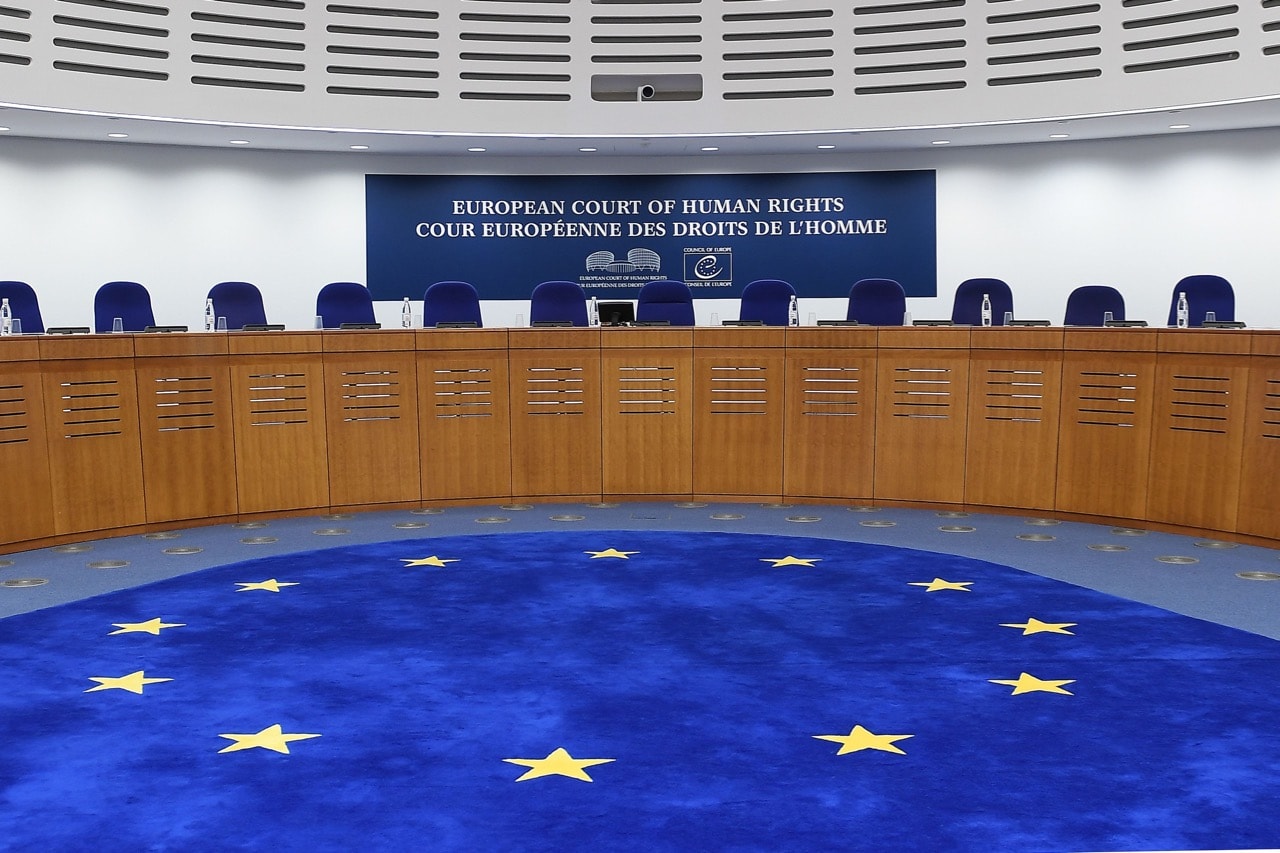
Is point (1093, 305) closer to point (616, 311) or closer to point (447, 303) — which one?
point (616, 311)

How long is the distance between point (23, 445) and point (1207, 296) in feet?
28.1

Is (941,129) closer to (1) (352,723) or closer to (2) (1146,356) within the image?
(2) (1146,356)

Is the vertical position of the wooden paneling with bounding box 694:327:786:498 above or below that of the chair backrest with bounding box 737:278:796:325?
below

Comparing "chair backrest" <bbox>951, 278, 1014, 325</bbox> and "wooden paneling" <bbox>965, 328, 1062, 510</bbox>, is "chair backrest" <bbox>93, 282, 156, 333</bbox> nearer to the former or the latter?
"wooden paneling" <bbox>965, 328, 1062, 510</bbox>

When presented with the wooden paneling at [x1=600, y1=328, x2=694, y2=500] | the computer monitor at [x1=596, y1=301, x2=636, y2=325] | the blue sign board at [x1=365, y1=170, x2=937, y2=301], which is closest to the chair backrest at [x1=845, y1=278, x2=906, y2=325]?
the computer monitor at [x1=596, y1=301, x2=636, y2=325]

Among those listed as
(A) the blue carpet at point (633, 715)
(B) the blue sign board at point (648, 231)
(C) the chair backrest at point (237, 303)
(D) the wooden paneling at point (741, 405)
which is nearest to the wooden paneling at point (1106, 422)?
(A) the blue carpet at point (633, 715)

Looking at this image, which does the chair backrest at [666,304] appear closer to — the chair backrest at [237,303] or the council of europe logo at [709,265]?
the council of europe logo at [709,265]

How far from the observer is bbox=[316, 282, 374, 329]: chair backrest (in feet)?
32.0

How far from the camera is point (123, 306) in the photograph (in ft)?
30.8

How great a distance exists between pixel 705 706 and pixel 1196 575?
3.26m

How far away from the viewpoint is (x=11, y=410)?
642 cm

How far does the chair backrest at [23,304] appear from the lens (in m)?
8.98

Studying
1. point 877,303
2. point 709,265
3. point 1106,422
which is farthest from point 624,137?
point 1106,422

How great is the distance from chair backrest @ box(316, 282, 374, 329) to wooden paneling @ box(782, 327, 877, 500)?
395 cm
